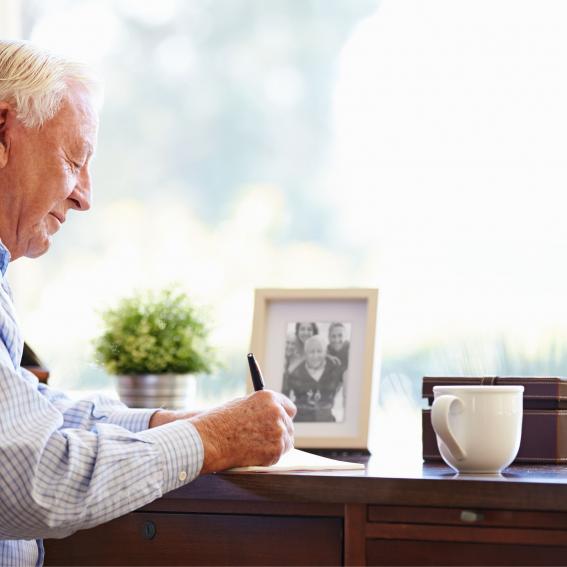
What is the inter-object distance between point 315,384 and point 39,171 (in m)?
0.67

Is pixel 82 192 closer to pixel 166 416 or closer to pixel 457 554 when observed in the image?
pixel 166 416

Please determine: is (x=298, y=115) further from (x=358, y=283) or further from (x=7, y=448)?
(x=7, y=448)

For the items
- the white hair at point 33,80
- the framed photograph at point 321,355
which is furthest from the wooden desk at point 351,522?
the white hair at point 33,80

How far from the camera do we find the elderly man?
115cm

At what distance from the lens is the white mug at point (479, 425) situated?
1.30 m

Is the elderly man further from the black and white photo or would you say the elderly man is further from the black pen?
the black and white photo

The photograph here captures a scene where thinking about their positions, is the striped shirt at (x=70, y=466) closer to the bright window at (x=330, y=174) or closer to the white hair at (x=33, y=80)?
the white hair at (x=33, y=80)

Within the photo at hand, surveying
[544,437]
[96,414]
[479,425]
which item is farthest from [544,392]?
[96,414]

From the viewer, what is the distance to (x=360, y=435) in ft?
5.61

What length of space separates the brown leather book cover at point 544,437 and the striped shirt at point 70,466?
57cm

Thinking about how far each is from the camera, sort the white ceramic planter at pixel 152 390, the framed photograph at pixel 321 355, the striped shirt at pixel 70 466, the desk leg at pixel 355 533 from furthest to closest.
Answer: the white ceramic planter at pixel 152 390, the framed photograph at pixel 321 355, the desk leg at pixel 355 533, the striped shirt at pixel 70 466

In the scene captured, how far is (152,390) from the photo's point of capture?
6.46 feet

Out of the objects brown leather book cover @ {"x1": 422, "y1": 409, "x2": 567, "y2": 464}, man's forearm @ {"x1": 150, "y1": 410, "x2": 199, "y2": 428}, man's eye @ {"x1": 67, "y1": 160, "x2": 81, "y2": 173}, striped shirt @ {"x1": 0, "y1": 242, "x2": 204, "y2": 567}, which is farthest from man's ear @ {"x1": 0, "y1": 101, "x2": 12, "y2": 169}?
brown leather book cover @ {"x1": 422, "y1": 409, "x2": 567, "y2": 464}

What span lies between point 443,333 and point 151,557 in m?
0.90
